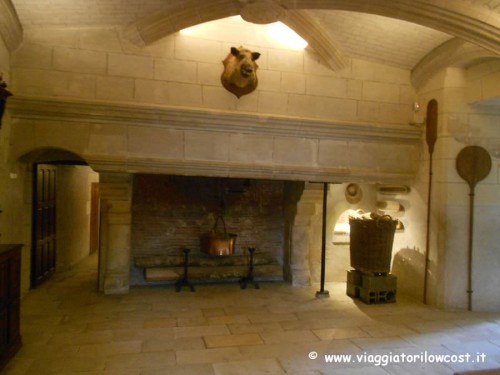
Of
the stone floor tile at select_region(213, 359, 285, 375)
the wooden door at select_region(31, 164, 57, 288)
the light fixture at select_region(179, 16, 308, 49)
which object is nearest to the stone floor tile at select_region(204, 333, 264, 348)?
the stone floor tile at select_region(213, 359, 285, 375)

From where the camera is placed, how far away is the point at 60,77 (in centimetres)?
435

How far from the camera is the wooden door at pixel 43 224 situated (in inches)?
197

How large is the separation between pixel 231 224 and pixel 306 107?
2043 mm

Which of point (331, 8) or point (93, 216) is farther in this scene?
point (93, 216)

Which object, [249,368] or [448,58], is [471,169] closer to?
[448,58]

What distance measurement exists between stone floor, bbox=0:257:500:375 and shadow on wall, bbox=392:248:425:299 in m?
0.35

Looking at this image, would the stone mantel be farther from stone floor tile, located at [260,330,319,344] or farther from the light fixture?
stone floor tile, located at [260,330,319,344]

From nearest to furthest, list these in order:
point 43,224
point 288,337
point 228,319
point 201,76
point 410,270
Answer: point 288,337 → point 228,319 → point 201,76 → point 410,270 → point 43,224

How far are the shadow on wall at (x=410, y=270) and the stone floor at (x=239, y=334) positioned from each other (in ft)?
1.15

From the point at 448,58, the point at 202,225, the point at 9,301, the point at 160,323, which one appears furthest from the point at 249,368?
the point at 448,58

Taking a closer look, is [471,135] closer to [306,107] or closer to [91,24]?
[306,107]

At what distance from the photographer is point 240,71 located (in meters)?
4.48

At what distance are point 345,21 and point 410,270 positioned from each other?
3.25 meters

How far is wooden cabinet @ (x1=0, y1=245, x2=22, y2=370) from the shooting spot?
2877 mm
